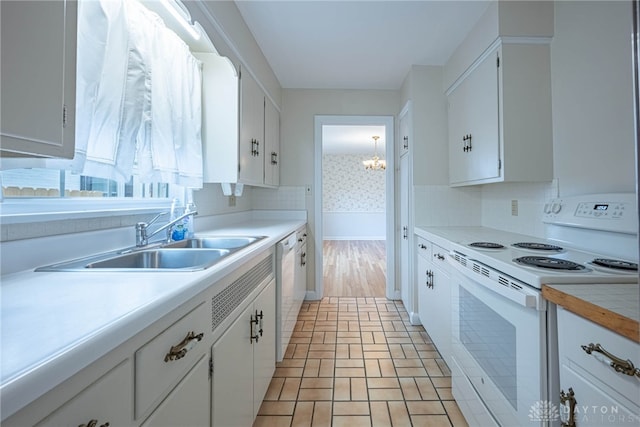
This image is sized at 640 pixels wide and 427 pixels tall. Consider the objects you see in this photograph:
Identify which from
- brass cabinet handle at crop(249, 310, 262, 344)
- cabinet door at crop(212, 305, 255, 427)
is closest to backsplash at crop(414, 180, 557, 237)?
brass cabinet handle at crop(249, 310, 262, 344)

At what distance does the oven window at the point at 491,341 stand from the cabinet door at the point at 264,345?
1082 millimetres

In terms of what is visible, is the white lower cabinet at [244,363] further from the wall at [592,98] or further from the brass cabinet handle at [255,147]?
the wall at [592,98]

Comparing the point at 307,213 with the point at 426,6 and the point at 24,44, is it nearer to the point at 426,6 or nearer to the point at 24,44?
the point at 426,6

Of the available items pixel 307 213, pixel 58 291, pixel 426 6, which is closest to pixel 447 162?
pixel 426 6

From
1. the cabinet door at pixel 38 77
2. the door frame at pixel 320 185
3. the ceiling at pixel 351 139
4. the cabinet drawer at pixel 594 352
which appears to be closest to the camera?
the cabinet door at pixel 38 77

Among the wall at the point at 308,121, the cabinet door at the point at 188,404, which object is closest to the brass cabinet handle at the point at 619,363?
the cabinet door at the point at 188,404

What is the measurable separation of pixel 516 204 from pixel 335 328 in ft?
5.97

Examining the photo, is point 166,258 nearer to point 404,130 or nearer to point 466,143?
point 466,143

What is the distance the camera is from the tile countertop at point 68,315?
395 millimetres

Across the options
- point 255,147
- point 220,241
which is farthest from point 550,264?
point 255,147

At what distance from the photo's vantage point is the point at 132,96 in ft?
4.19

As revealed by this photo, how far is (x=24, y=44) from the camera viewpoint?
604mm

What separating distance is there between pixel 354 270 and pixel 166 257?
3752mm

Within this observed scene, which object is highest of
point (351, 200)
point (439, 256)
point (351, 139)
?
point (351, 139)
